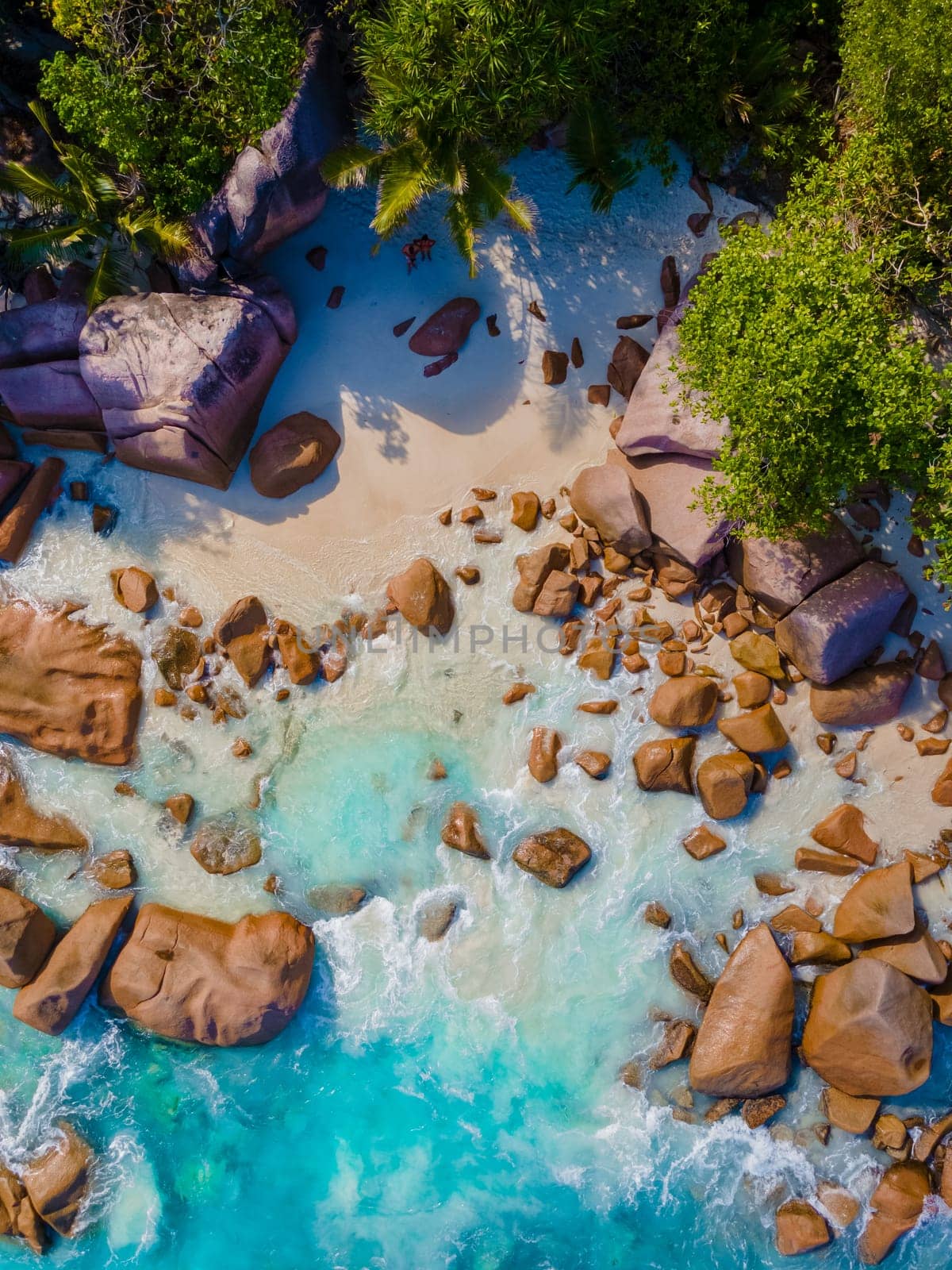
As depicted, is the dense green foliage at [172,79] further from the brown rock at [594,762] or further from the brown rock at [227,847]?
the brown rock at [594,762]

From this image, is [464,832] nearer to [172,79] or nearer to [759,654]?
[759,654]

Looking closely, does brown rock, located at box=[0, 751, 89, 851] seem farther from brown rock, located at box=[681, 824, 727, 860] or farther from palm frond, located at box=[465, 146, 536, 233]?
palm frond, located at box=[465, 146, 536, 233]

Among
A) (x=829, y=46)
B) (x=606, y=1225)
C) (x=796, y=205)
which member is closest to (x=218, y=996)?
(x=606, y=1225)

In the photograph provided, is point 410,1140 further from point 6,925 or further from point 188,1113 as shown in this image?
point 6,925

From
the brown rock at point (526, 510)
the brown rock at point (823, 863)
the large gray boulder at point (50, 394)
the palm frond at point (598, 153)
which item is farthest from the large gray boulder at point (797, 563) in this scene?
the large gray boulder at point (50, 394)

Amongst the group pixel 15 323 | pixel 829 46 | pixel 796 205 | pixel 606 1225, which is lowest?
pixel 606 1225

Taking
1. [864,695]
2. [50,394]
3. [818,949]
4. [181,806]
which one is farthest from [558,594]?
[50,394]
